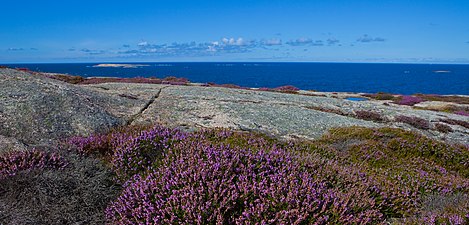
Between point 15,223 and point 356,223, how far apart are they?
4.11 m

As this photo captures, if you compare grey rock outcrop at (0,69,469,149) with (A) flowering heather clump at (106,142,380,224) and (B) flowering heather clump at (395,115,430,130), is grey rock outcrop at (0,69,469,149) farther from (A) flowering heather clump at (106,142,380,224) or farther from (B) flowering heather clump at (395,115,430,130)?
(A) flowering heather clump at (106,142,380,224)

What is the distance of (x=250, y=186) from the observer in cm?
468

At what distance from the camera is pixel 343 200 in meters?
4.64

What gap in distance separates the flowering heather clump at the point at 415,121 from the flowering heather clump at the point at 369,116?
670 millimetres

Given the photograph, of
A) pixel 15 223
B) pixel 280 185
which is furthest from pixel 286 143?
pixel 15 223

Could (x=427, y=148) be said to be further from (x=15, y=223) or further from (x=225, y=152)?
(x=15, y=223)

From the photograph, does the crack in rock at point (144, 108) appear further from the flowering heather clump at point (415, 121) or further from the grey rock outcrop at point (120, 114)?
the flowering heather clump at point (415, 121)

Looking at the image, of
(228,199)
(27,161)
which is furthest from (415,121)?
(27,161)

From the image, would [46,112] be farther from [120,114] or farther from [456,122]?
[456,122]

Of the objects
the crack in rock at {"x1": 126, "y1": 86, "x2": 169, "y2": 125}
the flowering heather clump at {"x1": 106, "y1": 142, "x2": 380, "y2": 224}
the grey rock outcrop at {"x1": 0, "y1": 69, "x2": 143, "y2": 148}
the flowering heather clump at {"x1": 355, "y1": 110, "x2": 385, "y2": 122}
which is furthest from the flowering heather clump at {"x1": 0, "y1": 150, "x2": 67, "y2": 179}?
the flowering heather clump at {"x1": 355, "y1": 110, "x2": 385, "y2": 122}

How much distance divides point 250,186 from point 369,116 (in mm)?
10975

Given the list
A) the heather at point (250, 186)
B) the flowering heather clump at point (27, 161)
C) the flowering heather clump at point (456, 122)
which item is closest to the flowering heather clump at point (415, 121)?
the flowering heather clump at point (456, 122)

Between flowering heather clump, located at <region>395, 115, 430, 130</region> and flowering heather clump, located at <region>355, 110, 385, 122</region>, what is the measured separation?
67 cm

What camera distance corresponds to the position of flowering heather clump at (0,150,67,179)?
539 cm
